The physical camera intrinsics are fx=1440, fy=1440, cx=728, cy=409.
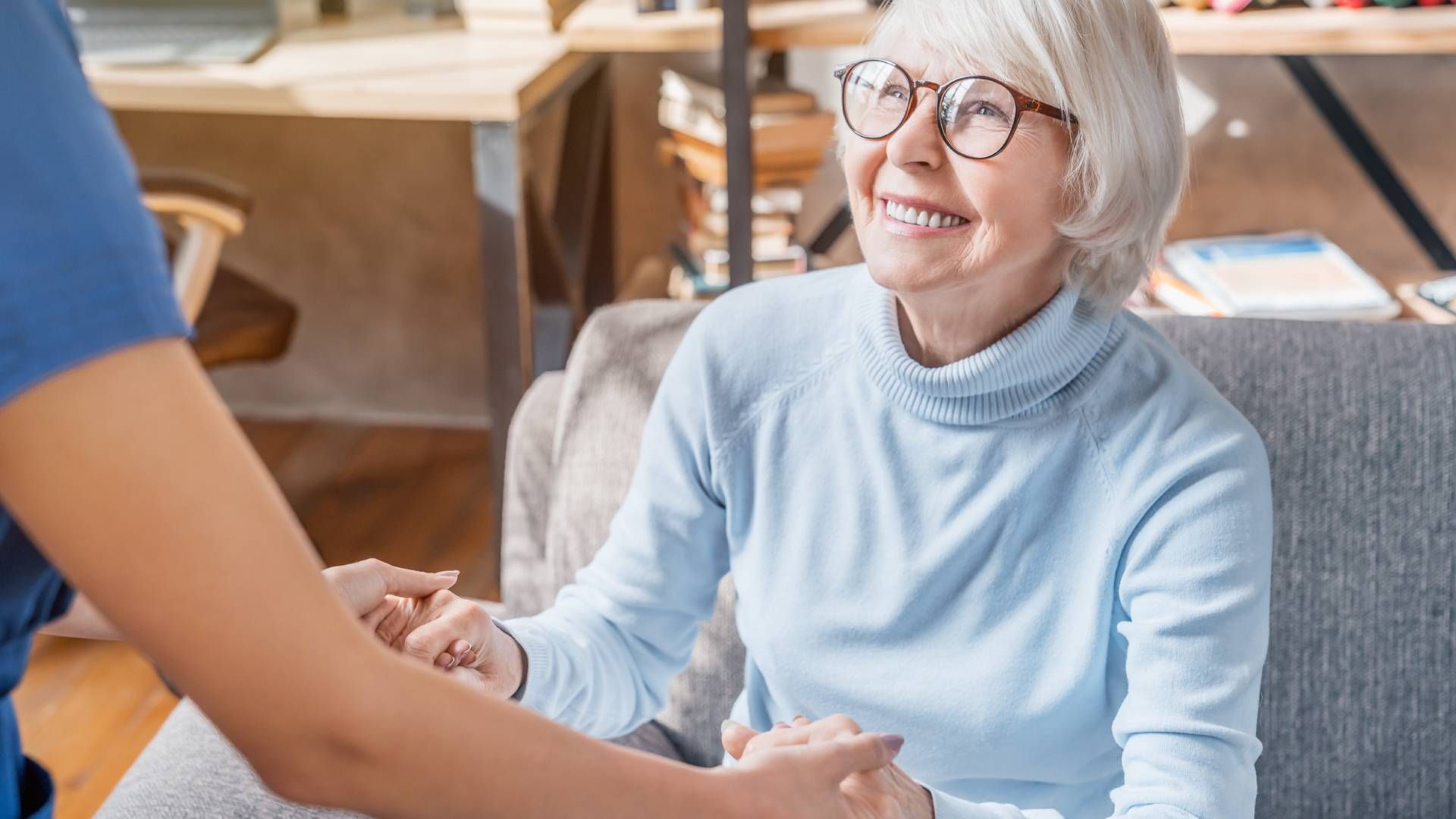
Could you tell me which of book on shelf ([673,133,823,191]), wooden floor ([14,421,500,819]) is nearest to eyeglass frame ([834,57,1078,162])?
book on shelf ([673,133,823,191])

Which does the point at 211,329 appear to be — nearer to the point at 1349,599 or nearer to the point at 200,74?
the point at 200,74

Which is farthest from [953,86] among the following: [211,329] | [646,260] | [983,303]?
[646,260]

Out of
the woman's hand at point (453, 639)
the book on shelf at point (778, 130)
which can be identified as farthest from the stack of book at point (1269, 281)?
the woman's hand at point (453, 639)

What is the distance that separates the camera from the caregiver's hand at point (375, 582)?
101 centimetres

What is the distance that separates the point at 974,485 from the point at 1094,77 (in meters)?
0.33

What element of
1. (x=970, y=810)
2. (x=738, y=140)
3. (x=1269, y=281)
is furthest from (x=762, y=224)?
(x=970, y=810)

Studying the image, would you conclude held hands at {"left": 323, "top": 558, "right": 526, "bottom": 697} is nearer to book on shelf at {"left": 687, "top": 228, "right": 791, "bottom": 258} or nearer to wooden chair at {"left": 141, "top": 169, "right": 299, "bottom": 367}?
wooden chair at {"left": 141, "top": 169, "right": 299, "bottom": 367}

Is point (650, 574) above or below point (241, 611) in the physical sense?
below

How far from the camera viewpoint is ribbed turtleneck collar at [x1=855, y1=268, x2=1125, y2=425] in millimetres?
1128

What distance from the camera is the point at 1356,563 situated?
1278mm

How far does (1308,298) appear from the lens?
212 centimetres

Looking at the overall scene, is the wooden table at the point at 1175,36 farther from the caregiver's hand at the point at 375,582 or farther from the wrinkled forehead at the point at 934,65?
the caregiver's hand at the point at 375,582

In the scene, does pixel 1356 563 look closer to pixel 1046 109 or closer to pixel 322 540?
pixel 1046 109

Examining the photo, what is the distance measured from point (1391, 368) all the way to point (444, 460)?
6.99 feet
